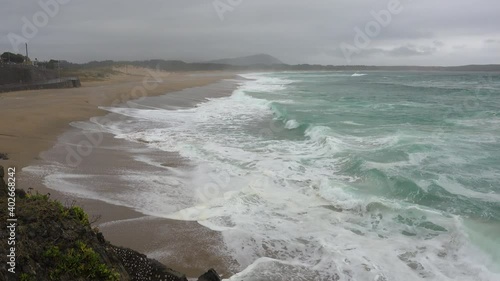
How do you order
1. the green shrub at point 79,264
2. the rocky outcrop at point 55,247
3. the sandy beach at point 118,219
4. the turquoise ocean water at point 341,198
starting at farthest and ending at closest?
the turquoise ocean water at point 341,198 < the sandy beach at point 118,219 < the green shrub at point 79,264 < the rocky outcrop at point 55,247

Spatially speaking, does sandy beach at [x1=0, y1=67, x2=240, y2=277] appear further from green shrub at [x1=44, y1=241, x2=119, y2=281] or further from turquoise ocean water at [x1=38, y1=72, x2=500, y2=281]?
green shrub at [x1=44, y1=241, x2=119, y2=281]

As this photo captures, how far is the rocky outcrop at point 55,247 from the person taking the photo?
3.26m

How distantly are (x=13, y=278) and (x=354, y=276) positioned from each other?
434 cm

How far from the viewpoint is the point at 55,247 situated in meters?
3.43

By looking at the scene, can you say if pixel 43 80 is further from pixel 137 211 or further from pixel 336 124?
pixel 137 211

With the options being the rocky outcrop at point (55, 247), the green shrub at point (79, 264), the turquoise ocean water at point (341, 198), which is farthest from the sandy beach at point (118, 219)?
the green shrub at point (79, 264)

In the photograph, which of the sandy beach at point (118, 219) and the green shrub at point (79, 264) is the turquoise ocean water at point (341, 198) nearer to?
the sandy beach at point (118, 219)

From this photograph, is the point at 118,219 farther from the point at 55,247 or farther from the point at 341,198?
the point at 341,198

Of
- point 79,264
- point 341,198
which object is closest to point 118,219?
point 79,264

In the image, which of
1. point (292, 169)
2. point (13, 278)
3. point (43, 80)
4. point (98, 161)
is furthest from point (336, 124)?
point (43, 80)

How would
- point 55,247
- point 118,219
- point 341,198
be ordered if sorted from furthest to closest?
1. point 341,198
2. point 118,219
3. point 55,247

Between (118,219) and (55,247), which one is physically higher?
(55,247)

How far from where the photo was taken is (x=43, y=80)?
1510 inches

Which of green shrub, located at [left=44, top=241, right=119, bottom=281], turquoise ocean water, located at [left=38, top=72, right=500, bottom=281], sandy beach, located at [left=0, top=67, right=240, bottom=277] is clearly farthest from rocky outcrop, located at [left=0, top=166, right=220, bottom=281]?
turquoise ocean water, located at [left=38, top=72, right=500, bottom=281]
